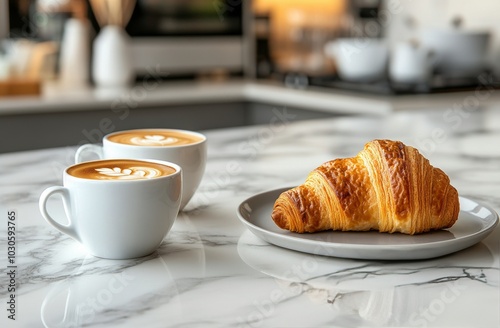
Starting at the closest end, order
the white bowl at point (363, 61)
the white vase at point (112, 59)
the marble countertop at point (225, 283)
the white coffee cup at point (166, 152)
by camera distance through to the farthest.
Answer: the marble countertop at point (225, 283) < the white coffee cup at point (166, 152) < the white bowl at point (363, 61) < the white vase at point (112, 59)

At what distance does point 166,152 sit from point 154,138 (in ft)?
0.22

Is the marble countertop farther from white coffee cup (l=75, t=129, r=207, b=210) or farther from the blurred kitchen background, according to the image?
the blurred kitchen background

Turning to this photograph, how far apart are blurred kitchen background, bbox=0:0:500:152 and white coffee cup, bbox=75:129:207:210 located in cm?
167

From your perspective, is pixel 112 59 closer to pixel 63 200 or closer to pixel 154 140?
pixel 154 140

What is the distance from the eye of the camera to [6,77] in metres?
2.75

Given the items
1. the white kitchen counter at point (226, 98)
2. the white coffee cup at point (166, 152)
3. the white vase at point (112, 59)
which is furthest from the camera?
the white vase at point (112, 59)

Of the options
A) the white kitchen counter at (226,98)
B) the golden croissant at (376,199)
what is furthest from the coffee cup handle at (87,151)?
the white kitchen counter at (226,98)

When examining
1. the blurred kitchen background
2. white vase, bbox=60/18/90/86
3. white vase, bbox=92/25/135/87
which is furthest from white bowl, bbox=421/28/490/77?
white vase, bbox=60/18/90/86

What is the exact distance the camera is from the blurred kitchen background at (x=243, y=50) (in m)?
2.67

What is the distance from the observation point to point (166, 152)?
0.84m

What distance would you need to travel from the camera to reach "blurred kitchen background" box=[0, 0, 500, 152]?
8.75ft

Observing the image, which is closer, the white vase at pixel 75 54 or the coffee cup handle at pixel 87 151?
the coffee cup handle at pixel 87 151

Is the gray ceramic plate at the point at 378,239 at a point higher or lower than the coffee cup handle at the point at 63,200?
lower

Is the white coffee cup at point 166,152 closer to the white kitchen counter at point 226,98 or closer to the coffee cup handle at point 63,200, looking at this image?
the coffee cup handle at point 63,200
